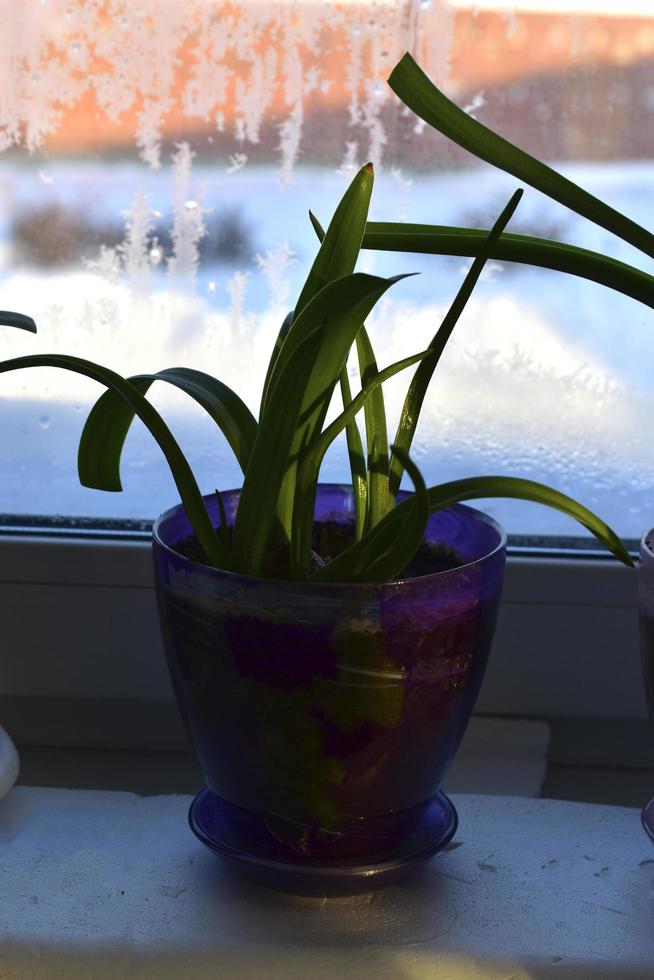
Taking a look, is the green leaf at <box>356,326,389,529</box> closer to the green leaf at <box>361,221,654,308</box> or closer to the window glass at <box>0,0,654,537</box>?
the green leaf at <box>361,221,654,308</box>

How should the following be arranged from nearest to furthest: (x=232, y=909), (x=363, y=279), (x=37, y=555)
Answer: (x=363, y=279) → (x=232, y=909) → (x=37, y=555)

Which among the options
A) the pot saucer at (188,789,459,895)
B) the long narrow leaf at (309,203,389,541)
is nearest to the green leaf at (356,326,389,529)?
the long narrow leaf at (309,203,389,541)

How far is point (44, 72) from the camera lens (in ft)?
2.09

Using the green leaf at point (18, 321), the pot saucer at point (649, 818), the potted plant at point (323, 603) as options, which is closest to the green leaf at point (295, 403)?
the potted plant at point (323, 603)

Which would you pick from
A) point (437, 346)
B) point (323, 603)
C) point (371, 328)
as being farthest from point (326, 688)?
point (371, 328)

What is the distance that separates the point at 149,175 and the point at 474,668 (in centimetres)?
37

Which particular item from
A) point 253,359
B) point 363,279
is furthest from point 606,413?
point 363,279

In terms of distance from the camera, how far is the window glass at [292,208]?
2.08 feet

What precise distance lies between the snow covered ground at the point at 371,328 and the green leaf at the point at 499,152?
20cm

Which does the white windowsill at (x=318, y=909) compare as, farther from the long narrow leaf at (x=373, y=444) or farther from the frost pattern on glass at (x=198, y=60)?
the frost pattern on glass at (x=198, y=60)

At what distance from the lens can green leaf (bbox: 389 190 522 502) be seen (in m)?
0.41

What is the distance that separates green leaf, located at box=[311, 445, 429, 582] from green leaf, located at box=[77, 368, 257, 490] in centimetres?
6

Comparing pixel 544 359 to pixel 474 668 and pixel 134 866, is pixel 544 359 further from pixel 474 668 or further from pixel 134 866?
pixel 134 866

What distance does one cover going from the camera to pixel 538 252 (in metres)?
0.46
